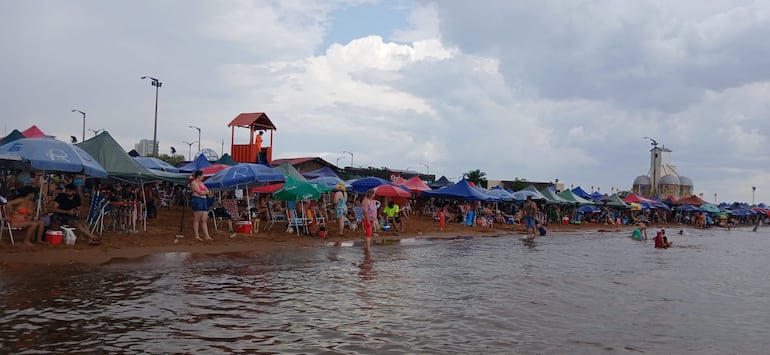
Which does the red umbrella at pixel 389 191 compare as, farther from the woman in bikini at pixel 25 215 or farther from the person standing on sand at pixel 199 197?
the woman in bikini at pixel 25 215

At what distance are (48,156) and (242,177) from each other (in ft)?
18.3

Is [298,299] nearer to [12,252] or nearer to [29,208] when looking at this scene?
[12,252]

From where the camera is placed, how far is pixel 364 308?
27.1 feet

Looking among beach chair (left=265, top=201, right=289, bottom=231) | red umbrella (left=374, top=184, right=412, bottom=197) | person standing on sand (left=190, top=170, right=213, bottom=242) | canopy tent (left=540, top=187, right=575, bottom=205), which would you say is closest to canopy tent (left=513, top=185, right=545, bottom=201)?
canopy tent (left=540, top=187, right=575, bottom=205)

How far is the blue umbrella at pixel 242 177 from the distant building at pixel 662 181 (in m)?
86.9

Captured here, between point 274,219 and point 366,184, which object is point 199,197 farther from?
point 366,184

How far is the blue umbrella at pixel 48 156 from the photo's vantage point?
12180 millimetres

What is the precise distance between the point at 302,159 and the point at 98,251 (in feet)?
109

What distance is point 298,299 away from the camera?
867 centimetres

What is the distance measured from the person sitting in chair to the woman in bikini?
463 millimetres

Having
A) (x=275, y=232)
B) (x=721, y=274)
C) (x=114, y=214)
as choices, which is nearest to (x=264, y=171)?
(x=275, y=232)

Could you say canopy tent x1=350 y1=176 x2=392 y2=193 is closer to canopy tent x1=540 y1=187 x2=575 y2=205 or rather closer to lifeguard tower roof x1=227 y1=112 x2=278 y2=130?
lifeguard tower roof x1=227 y1=112 x2=278 y2=130

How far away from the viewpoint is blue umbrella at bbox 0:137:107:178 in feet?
40.0

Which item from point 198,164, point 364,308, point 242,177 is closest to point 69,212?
point 242,177
